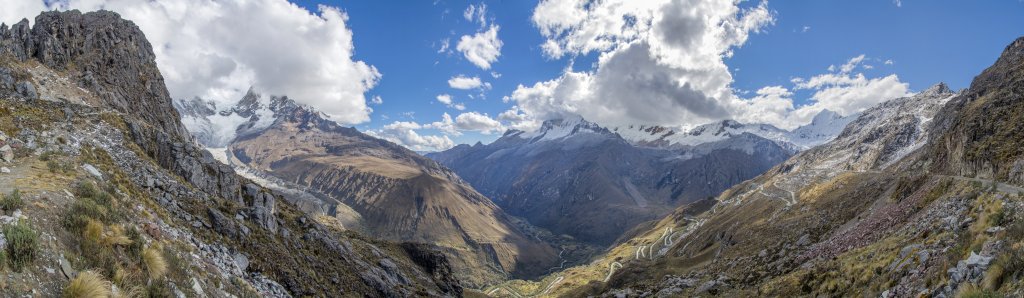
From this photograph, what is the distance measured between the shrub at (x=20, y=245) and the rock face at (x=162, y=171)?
6637 millimetres

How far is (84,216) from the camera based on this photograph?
15273 mm

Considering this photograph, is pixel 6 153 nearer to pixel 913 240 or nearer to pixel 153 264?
pixel 153 264

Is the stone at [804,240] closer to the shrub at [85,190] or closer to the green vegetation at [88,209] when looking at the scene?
the green vegetation at [88,209]

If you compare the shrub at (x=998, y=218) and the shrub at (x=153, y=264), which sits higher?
the shrub at (x=998, y=218)

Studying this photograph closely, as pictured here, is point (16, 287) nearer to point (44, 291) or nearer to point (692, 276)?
point (44, 291)

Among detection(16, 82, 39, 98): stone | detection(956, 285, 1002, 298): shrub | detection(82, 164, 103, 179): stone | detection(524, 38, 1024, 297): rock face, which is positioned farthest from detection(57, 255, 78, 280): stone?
detection(16, 82, 39, 98): stone

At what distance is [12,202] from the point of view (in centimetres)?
1415

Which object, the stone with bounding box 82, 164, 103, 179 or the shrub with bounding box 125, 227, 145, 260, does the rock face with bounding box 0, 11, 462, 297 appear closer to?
the stone with bounding box 82, 164, 103, 179

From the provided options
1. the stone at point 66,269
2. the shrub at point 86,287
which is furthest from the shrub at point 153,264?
the shrub at point 86,287

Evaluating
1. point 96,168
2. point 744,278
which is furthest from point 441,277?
point 96,168

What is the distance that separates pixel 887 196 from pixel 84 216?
79.0 metres

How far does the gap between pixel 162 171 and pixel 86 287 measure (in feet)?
95.0

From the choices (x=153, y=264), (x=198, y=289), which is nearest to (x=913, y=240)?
(x=198, y=289)

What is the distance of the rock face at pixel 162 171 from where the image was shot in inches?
1088
